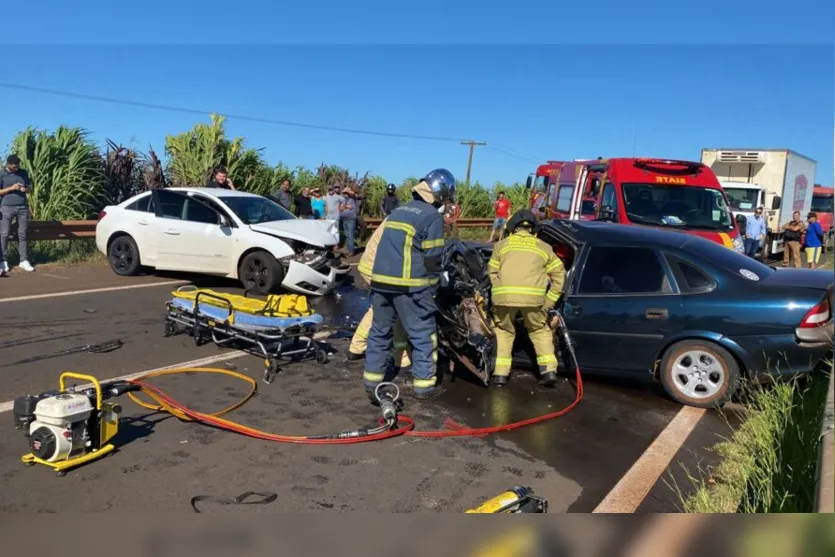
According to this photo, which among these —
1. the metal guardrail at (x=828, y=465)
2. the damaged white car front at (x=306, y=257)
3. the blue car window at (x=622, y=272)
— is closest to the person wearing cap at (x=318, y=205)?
the damaged white car front at (x=306, y=257)

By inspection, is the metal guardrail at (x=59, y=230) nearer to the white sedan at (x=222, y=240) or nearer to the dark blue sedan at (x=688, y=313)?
the white sedan at (x=222, y=240)

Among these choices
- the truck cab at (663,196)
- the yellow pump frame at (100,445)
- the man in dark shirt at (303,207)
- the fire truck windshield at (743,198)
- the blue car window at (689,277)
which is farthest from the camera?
the fire truck windshield at (743,198)

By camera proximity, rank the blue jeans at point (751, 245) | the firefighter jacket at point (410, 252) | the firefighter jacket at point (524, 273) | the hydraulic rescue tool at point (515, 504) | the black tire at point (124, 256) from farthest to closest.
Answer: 1. the blue jeans at point (751, 245)
2. the black tire at point (124, 256)
3. the firefighter jacket at point (524, 273)
4. the firefighter jacket at point (410, 252)
5. the hydraulic rescue tool at point (515, 504)

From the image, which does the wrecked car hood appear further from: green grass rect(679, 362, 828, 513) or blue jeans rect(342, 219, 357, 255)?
green grass rect(679, 362, 828, 513)

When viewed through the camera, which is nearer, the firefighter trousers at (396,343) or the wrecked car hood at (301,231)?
the firefighter trousers at (396,343)

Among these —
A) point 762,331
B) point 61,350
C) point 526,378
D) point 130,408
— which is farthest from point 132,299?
point 762,331

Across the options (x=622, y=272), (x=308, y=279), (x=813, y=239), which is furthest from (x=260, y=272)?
(x=813, y=239)

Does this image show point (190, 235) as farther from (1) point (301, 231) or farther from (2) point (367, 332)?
(2) point (367, 332)

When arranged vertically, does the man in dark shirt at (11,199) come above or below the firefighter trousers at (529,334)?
above

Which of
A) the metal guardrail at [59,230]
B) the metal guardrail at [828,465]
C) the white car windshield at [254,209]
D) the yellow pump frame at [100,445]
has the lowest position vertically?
the yellow pump frame at [100,445]

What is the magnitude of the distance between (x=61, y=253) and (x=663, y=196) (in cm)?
1161

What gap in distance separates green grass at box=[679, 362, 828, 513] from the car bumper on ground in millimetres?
6001

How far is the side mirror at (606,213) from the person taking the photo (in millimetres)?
10828

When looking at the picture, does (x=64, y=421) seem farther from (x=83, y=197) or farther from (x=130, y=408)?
(x=83, y=197)
